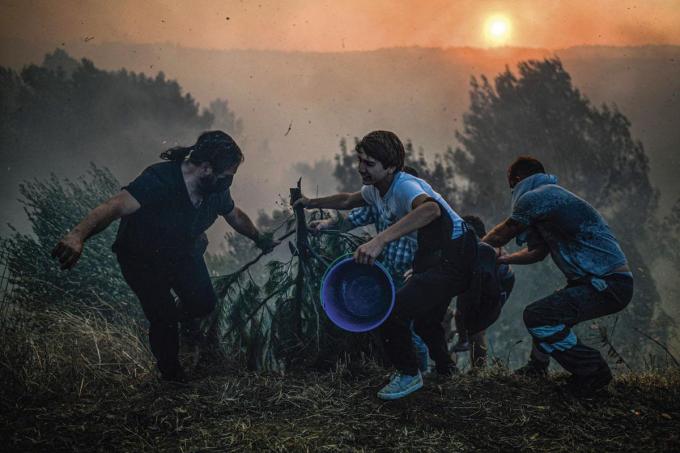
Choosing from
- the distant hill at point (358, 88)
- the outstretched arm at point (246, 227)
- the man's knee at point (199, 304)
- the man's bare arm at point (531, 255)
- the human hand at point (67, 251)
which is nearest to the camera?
the human hand at point (67, 251)

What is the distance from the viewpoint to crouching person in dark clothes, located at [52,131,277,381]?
11.0 feet

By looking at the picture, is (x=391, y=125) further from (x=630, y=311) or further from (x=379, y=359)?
(x=379, y=359)

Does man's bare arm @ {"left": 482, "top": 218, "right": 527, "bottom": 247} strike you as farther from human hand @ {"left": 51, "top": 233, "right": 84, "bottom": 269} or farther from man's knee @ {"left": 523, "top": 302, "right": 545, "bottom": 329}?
human hand @ {"left": 51, "top": 233, "right": 84, "bottom": 269}

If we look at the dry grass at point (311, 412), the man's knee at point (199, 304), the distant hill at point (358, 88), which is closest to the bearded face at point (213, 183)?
the man's knee at point (199, 304)

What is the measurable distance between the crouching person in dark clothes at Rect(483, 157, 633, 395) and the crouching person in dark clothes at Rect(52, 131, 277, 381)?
2.30 meters

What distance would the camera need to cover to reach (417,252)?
3148 mm

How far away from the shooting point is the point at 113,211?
9.95 feet

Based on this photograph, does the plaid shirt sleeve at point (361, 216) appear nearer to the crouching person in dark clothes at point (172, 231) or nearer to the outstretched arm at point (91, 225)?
the crouching person in dark clothes at point (172, 231)

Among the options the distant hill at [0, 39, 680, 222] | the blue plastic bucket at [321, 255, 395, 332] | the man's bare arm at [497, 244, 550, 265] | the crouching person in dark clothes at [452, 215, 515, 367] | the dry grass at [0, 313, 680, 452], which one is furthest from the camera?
the distant hill at [0, 39, 680, 222]

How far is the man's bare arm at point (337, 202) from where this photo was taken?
377cm

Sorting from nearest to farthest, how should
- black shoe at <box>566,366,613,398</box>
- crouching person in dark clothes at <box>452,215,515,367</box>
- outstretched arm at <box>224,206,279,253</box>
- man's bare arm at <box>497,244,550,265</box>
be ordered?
1. black shoe at <box>566,366,613,398</box>
2. man's bare arm at <box>497,244,550,265</box>
3. crouching person in dark clothes at <box>452,215,515,367</box>
4. outstretched arm at <box>224,206,279,253</box>

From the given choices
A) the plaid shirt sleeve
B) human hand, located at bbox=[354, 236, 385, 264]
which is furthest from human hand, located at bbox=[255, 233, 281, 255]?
human hand, located at bbox=[354, 236, 385, 264]

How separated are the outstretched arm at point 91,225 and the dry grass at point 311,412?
36.7 inches

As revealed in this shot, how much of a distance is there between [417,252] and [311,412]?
4.06 ft
